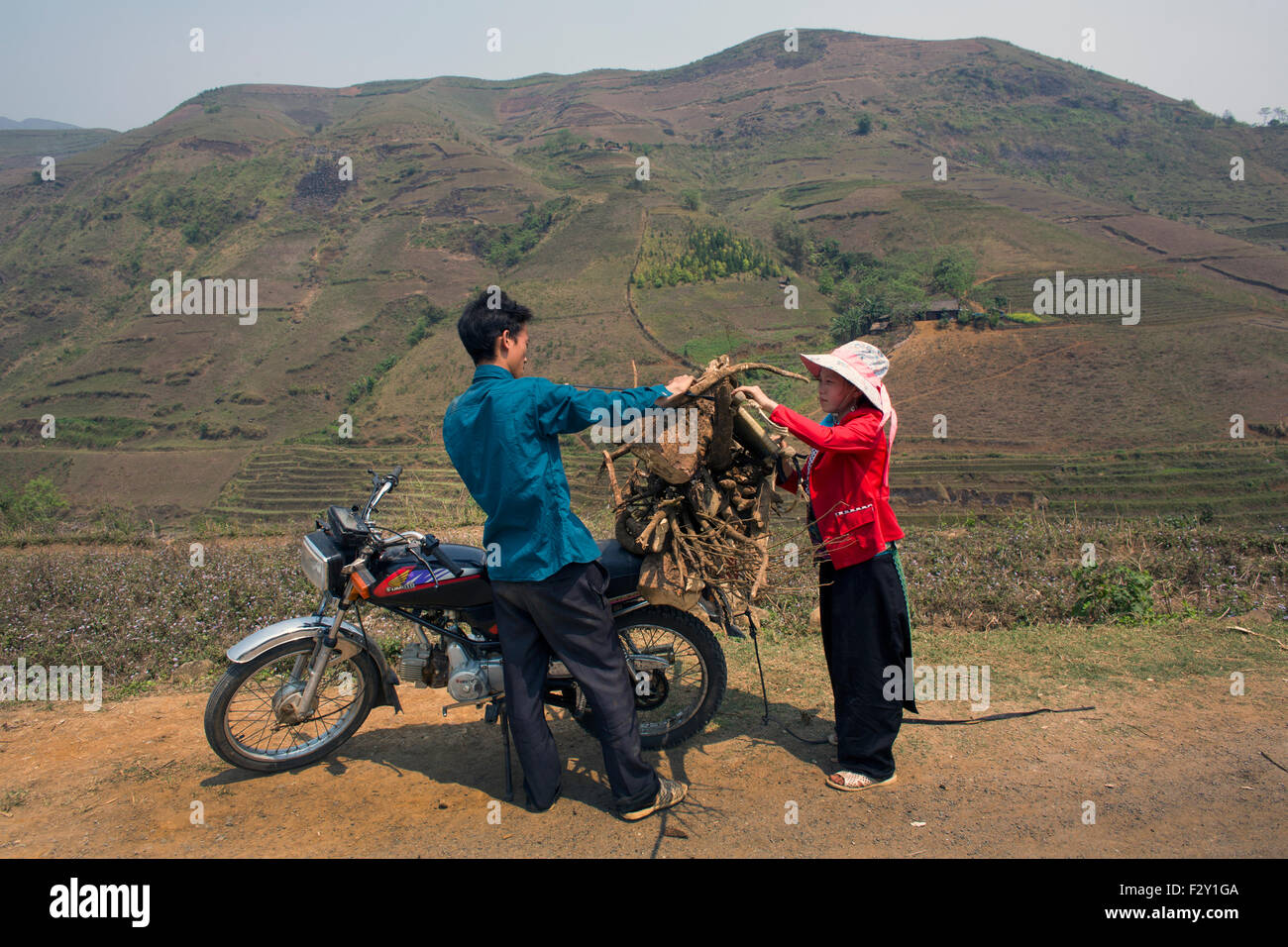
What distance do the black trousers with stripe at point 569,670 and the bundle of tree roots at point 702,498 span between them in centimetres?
31

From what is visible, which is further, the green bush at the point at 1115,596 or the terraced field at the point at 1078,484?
the terraced field at the point at 1078,484

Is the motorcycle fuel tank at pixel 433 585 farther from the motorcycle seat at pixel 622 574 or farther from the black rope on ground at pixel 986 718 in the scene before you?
the black rope on ground at pixel 986 718

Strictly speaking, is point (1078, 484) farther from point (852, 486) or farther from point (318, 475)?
point (318, 475)

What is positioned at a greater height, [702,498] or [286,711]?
[702,498]

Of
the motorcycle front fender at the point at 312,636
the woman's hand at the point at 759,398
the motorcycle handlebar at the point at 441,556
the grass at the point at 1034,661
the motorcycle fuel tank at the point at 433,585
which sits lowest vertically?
the grass at the point at 1034,661

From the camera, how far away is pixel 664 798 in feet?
10.4

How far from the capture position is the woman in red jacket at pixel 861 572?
328 centimetres

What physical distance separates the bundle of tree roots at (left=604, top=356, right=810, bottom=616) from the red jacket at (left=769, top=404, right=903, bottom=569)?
0.20 meters

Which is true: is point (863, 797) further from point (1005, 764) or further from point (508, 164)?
point (508, 164)

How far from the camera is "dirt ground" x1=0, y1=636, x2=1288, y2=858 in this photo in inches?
116

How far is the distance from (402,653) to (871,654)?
7.05 feet

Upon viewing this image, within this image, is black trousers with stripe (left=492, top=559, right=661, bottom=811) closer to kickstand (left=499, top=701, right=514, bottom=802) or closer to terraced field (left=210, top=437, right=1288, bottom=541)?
kickstand (left=499, top=701, right=514, bottom=802)

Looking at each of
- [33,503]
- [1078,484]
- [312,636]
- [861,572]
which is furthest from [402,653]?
[1078,484]

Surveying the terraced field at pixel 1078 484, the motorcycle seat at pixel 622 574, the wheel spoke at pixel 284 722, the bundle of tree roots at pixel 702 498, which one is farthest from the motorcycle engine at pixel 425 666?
the terraced field at pixel 1078 484
